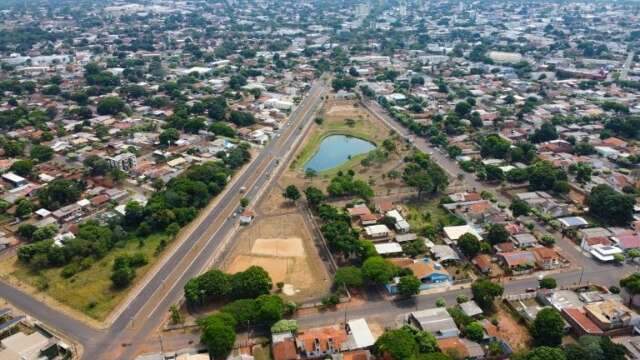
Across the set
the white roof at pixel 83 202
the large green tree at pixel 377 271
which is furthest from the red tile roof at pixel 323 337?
the white roof at pixel 83 202

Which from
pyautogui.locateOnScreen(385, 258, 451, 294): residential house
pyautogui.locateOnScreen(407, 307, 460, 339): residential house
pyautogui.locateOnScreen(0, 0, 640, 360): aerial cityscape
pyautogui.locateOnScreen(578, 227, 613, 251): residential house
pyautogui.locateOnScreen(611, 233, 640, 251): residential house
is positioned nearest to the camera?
pyautogui.locateOnScreen(407, 307, 460, 339): residential house

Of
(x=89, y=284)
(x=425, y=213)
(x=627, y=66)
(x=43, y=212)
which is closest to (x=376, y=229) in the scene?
(x=425, y=213)

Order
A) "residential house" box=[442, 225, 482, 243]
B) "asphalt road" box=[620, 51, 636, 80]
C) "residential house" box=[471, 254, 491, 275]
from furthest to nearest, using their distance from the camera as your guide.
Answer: "asphalt road" box=[620, 51, 636, 80] < "residential house" box=[442, 225, 482, 243] < "residential house" box=[471, 254, 491, 275]

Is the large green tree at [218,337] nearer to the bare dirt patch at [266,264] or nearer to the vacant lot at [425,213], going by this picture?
the bare dirt patch at [266,264]

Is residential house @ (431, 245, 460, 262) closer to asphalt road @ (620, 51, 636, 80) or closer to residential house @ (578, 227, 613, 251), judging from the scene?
residential house @ (578, 227, 613, 251)

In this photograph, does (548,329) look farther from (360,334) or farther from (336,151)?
(336,151)

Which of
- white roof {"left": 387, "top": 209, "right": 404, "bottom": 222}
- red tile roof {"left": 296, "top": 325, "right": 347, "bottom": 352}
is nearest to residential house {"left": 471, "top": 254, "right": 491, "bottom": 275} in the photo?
white roof {"left": 387, "top": 209, "right": 404, "bottom": 222}
